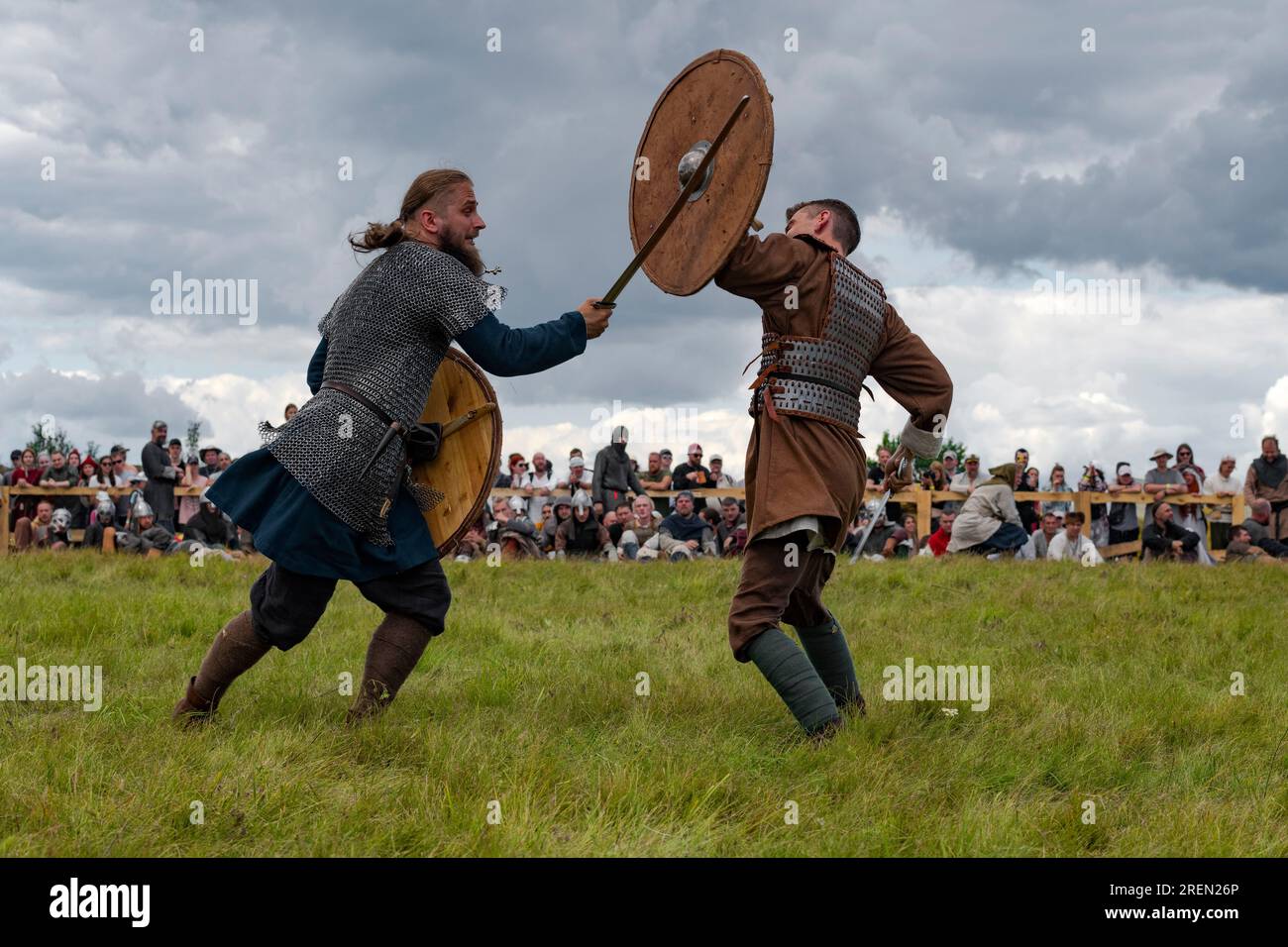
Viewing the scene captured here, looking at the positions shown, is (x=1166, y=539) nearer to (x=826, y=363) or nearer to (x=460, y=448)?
(x=826, y=363)

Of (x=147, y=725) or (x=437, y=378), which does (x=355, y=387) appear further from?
(x=147, y=725)

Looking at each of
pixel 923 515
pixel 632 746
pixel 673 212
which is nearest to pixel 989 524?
pixel 923 515

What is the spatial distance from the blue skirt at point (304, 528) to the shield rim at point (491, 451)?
9cm

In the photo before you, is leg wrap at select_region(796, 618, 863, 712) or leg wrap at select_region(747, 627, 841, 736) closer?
leg wrap at select_region(747, 627, 841, 736)

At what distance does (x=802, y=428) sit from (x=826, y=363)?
0.25 meters

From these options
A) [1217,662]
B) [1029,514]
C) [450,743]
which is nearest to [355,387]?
[450,743]

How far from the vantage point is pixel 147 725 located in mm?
4406

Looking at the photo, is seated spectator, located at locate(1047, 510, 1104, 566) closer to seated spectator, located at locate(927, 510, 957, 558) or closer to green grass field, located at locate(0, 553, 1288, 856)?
seated spectator, located at locate(927, 510, 957, 558)

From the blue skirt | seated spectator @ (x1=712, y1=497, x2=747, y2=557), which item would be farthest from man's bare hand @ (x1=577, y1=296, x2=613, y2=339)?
seated spectator @ (x1=712, y1=497, x2=747, y2=557)

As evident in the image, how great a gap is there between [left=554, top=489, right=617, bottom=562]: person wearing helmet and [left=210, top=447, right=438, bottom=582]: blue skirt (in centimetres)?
955

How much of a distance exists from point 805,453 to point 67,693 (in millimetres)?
3188

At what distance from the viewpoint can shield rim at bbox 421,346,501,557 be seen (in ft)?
14.6

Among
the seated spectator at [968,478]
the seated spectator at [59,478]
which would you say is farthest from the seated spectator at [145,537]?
the seated spectator at [968,478]

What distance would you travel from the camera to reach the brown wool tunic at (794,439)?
13.8 feet
